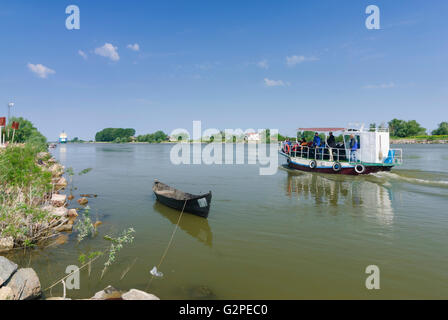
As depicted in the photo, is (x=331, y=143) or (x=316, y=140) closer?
(x=331, y=143)

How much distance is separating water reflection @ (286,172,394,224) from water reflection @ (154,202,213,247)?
7492 mm

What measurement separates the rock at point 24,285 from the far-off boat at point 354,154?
2530 centimetres

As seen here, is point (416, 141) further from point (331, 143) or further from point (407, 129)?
point (331, 143)

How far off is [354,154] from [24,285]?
26588 mm

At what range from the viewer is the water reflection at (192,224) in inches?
406

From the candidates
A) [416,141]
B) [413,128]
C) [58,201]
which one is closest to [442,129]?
[413,128]

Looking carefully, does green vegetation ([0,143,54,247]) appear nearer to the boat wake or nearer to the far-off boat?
the far-off boat

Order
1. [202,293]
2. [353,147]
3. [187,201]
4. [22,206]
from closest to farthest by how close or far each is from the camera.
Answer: [202,293]
[22,206]
[187,201]
[353,147]

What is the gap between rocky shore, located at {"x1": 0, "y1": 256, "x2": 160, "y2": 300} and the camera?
527cm

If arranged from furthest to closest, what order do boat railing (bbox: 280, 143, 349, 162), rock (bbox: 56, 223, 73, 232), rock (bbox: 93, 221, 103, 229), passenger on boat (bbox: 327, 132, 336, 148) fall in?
1. passenger on boat (bbox: 327, 132, 336, 148)
2. boat railing (bbox: 280, 143, 349, 162)
3. rock (bbox: 93, 221, 103, 229)
4. rock (bbox: 56, 223, 73, 232)

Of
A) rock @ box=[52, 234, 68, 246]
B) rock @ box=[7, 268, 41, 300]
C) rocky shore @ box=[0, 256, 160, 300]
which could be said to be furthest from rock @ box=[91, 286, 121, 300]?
rock @ box=[52, 234, 68, 246]

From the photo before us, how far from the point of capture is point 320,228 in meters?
11.1

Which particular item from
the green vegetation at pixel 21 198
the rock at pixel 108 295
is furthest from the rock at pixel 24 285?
the green vegetation at pixel 21 198

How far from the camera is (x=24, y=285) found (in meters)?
5.57
